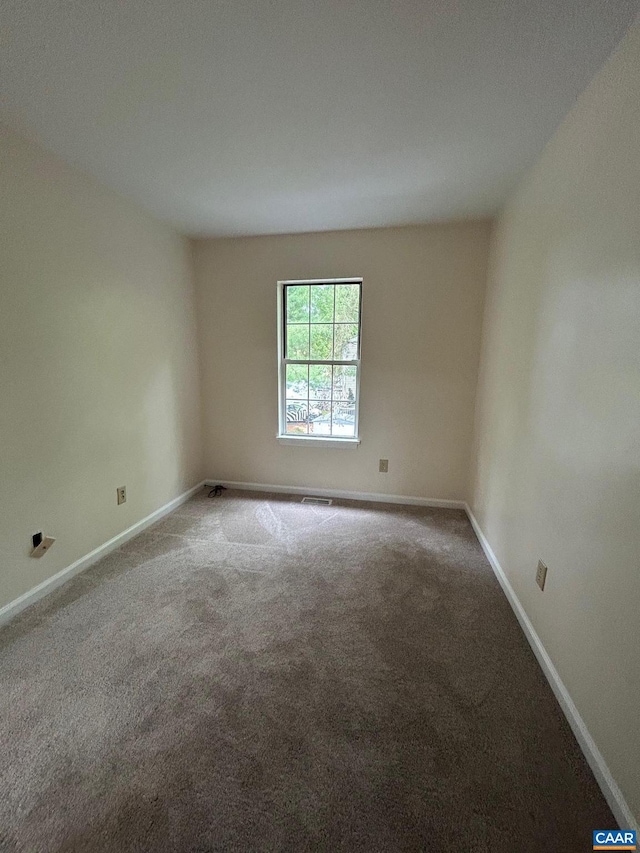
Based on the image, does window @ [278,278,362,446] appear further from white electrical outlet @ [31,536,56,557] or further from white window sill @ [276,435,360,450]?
white electrical outlet @ [31,536,56,557]

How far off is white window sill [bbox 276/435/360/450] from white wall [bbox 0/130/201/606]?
3.47 feet

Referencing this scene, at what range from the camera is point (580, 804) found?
1034mm

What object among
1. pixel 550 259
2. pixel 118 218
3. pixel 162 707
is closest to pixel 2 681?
pixel 162 707

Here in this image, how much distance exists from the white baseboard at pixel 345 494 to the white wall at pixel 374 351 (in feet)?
Answer: 0.18

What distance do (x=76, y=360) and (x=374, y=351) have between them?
7.24 feet

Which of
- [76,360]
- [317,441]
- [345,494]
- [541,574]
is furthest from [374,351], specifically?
[76,360]

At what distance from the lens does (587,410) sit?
51.0 inches

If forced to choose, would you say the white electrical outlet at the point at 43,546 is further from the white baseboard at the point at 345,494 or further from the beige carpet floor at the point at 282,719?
the white baseboard at the point at 345,494

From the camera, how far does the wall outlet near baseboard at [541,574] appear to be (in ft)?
5.13

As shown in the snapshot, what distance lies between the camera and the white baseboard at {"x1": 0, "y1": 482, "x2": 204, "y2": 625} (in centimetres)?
177

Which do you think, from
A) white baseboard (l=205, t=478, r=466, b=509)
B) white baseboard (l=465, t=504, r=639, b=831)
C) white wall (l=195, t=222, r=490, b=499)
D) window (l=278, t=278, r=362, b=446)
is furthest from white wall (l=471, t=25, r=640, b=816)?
window (l=278, t=278, r=362, b=446)

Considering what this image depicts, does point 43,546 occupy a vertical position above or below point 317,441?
below

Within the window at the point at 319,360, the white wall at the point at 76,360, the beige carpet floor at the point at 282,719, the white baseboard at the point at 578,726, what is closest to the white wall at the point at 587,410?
the white baseboard at the point at 578,726

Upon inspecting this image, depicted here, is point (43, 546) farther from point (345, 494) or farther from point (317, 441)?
point (345, 494)
